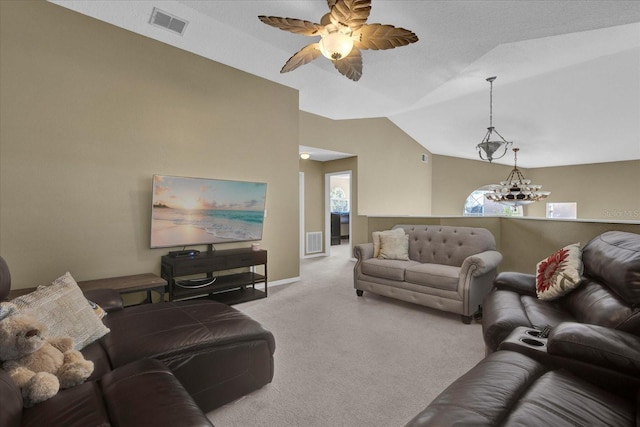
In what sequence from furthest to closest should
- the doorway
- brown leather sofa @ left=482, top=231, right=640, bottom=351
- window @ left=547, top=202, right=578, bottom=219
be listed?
window @ left=547, top=202, right=578, bottom=219
the doorway
brown leather sofa @ left=482, top=231, right=640, bottom=351

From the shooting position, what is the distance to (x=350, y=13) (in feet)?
6.98

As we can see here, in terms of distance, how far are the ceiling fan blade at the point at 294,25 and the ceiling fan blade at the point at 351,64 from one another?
35 centimetres

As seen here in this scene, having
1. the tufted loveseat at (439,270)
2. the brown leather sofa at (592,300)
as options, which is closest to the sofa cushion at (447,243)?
the tufted loveseat at (439,270)

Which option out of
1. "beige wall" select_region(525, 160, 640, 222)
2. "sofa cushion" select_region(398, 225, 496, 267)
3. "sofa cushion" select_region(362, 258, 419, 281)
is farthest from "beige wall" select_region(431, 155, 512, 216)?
"sofa cushion" select_region(362, 258, 419, 281)

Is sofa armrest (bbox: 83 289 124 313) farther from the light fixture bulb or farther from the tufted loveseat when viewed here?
the tufted loveseat

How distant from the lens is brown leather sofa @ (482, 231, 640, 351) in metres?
1.60

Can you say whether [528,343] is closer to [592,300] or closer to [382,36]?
[592,300]

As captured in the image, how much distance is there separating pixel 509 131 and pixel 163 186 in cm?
691

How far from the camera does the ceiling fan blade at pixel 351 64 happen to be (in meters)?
2.70

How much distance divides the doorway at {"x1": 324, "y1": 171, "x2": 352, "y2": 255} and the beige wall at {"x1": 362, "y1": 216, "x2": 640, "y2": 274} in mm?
2712

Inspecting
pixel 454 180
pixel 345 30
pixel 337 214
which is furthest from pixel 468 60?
pixel 454 180

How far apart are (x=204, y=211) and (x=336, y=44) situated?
251 centimetres

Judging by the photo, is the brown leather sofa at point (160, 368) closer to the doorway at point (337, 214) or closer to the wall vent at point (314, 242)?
the wall vent at point (314, 242)

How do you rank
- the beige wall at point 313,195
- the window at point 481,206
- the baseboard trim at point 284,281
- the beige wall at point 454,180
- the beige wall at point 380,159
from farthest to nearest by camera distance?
the window at point 481,206, the beige wall at point 454,180, the beige wall at point 313,195, the beige wall at point 380,159, the baseboard trim at point 284,281
